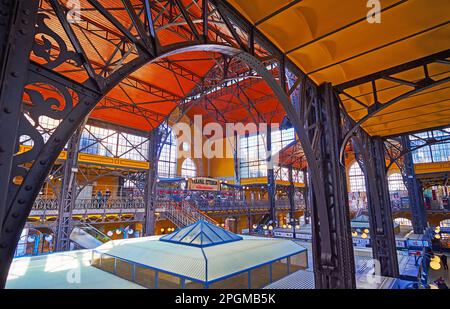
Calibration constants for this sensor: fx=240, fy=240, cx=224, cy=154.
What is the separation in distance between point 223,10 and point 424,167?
25744mm

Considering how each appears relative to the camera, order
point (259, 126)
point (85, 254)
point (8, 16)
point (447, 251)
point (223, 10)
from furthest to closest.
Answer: point (259, 126) → point (447, 251) → point (85, 254) → point (223, 10) → point (8, 16)

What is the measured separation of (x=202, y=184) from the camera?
2119 centimetres

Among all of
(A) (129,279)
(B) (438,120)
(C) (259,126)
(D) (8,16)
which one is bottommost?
(A) (129,279)

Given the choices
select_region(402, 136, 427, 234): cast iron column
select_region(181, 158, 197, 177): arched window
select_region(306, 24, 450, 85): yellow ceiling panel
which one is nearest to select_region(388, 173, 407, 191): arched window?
select_region(402, 136, 427, 234): cast iron column

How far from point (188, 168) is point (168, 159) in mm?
3871

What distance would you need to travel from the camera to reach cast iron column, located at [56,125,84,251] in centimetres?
1426

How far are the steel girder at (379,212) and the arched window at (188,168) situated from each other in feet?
89.1

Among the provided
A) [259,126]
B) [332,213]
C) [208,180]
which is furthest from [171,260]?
[259,126]

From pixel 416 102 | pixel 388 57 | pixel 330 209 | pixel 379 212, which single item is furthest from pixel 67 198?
pixel 416 102

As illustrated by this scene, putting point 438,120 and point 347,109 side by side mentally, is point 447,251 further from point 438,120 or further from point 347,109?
point 347,109

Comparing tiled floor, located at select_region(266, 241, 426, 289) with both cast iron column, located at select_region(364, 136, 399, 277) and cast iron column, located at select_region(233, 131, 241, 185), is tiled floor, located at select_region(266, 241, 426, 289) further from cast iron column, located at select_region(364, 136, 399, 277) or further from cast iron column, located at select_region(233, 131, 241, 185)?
cast iron column, located at select_region(233, 131, 241, 185)

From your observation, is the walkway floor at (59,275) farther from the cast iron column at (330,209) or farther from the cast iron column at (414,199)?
the cast iron column at (414,199)
